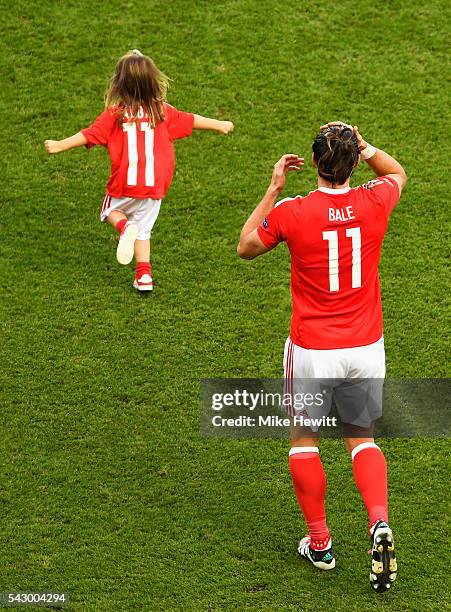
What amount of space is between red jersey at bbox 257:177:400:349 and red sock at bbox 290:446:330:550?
1.67ft

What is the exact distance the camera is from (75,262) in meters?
7.41

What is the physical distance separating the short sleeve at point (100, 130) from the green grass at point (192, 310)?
883mm

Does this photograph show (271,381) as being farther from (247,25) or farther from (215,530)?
(247,25)

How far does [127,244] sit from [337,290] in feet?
7.54

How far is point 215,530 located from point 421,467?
3.71 ft

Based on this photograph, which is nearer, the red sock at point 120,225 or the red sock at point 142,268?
the red sock at point 120,225

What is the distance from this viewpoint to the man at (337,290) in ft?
15.7

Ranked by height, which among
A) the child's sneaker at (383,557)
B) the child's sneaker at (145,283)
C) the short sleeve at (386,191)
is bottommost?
the child's sneaker at (383,557)

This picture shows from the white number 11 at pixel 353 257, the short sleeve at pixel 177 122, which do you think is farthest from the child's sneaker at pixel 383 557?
the short sleeve at pixel 177 122

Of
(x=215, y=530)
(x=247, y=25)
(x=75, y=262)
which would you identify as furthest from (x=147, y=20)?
(x=215, y=530)

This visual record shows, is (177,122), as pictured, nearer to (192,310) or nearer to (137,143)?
(137,143)

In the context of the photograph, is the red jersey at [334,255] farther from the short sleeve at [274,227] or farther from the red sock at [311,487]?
the red sock at [311,487]

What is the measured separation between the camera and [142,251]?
7.17 meters

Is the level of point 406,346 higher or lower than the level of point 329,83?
lower
